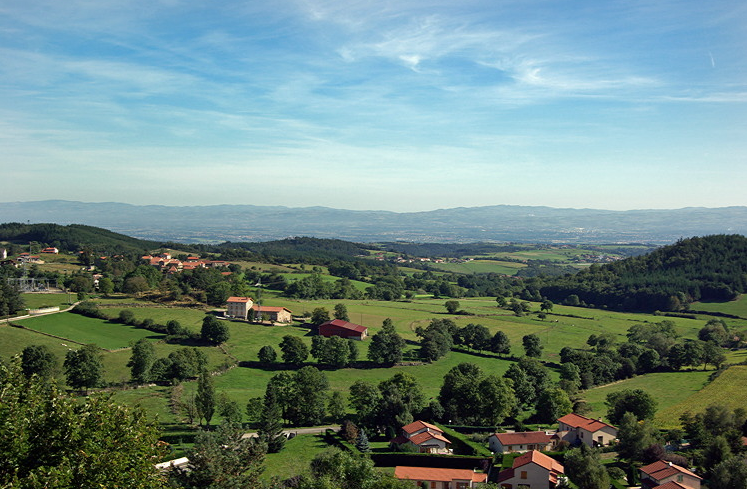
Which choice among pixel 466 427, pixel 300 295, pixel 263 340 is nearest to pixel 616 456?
pixel 466 427

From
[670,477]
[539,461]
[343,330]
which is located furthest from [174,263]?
[670,477]

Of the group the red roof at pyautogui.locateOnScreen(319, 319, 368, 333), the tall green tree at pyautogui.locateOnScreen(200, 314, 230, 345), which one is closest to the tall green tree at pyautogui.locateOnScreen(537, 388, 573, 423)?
the red roof at pyautogui.locateOnScreen(319, 319, 368, 333)

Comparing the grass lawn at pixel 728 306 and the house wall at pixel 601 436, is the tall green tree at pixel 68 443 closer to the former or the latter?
the house wall at pixel 601 436

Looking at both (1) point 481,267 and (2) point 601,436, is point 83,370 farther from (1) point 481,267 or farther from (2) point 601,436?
(1) point 481,267

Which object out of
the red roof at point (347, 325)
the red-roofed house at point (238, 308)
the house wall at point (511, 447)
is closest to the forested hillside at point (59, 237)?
the red-roofed house at point (238, 308)

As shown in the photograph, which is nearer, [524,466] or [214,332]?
[524,466]

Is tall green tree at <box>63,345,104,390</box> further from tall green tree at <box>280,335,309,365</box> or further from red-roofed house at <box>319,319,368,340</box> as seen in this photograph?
red-roofed house at <box>319,319,368,340</box>
